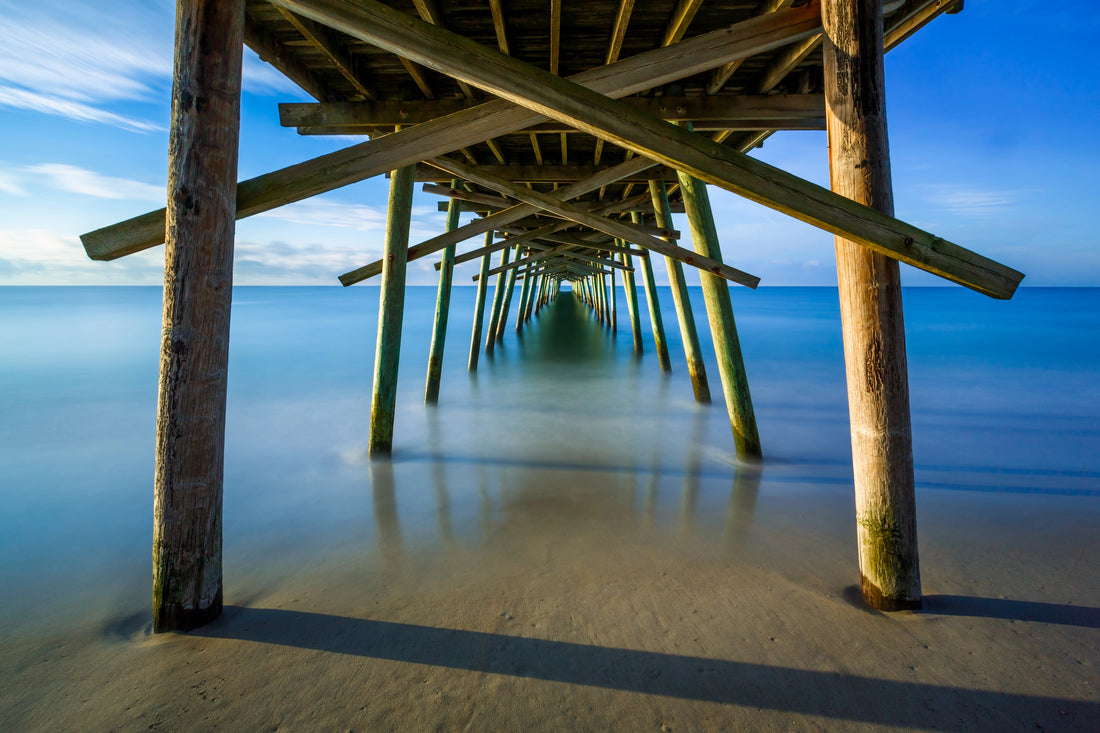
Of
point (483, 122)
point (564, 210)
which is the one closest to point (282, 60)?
A: point (483, 122)

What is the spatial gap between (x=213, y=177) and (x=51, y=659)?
1.67 meters

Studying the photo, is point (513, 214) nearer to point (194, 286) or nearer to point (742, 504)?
point (742, 504)

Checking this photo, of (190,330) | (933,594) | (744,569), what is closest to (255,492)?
(190,330)

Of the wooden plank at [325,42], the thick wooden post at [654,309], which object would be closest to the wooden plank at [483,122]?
the wooden plank at [325,42]

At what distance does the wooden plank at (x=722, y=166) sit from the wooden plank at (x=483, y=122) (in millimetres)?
344

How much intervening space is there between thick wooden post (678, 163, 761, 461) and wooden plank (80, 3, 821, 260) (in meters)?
1.98

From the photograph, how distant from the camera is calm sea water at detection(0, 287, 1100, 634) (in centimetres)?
265

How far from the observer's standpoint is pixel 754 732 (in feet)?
4.15

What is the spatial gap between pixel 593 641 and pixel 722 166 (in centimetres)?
156

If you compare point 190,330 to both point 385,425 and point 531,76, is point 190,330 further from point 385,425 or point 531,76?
point 385,425

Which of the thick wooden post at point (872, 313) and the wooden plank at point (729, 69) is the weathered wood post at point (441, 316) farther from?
the thick wooden post at point (872, 313)

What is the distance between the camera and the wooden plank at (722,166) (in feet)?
4.78

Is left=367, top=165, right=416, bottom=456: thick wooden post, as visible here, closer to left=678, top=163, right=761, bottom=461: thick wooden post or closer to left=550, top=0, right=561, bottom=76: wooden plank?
left=550, top=0, right=561, bottom=76: wooden plank

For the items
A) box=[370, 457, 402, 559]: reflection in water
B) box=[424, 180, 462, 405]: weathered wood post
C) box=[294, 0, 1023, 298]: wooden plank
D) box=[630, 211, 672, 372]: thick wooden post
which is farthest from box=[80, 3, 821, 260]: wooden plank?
box=[630, 211, 672, 372]: thick wooden post
